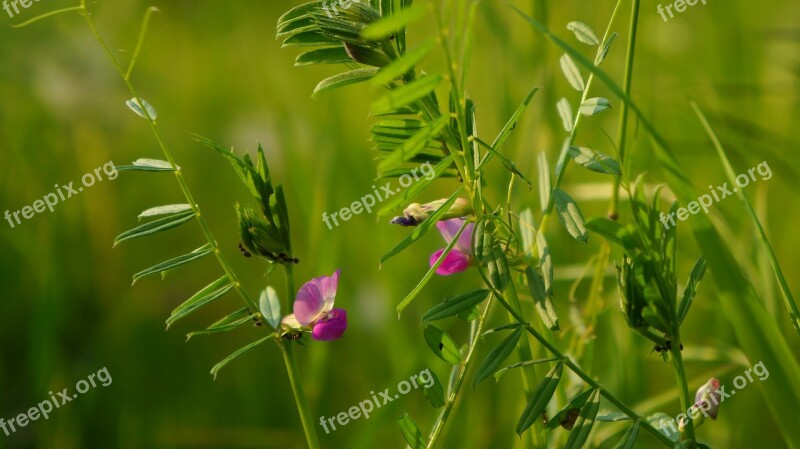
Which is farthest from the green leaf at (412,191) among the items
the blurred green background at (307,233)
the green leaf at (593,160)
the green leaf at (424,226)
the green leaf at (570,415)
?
the blurred green background at (307,233)

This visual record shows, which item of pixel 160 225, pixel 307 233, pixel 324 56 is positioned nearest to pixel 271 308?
pixel 160 225

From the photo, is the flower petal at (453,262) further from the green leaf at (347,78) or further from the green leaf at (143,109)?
the green leaf at (143,109)

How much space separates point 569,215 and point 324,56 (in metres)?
0.26

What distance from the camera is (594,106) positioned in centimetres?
86

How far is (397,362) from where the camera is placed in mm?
1646

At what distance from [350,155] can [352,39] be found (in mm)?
1390

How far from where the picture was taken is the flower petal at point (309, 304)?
2.71 feet

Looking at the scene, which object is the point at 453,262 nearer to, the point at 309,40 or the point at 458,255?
the point at 458,255

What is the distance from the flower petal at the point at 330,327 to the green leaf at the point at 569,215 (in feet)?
0.71

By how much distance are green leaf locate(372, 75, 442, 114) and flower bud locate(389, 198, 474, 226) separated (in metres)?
0.14

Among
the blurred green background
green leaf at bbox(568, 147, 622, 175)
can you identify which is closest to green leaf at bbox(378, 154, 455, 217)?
green leaf at bbox(568, 147, 622, 175)

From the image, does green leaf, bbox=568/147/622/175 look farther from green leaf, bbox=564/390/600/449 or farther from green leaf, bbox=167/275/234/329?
green leaf, bbox=167/275/234/329

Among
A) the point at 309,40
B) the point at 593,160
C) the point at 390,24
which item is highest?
the point at 309,40

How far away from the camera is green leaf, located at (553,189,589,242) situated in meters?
0.78
